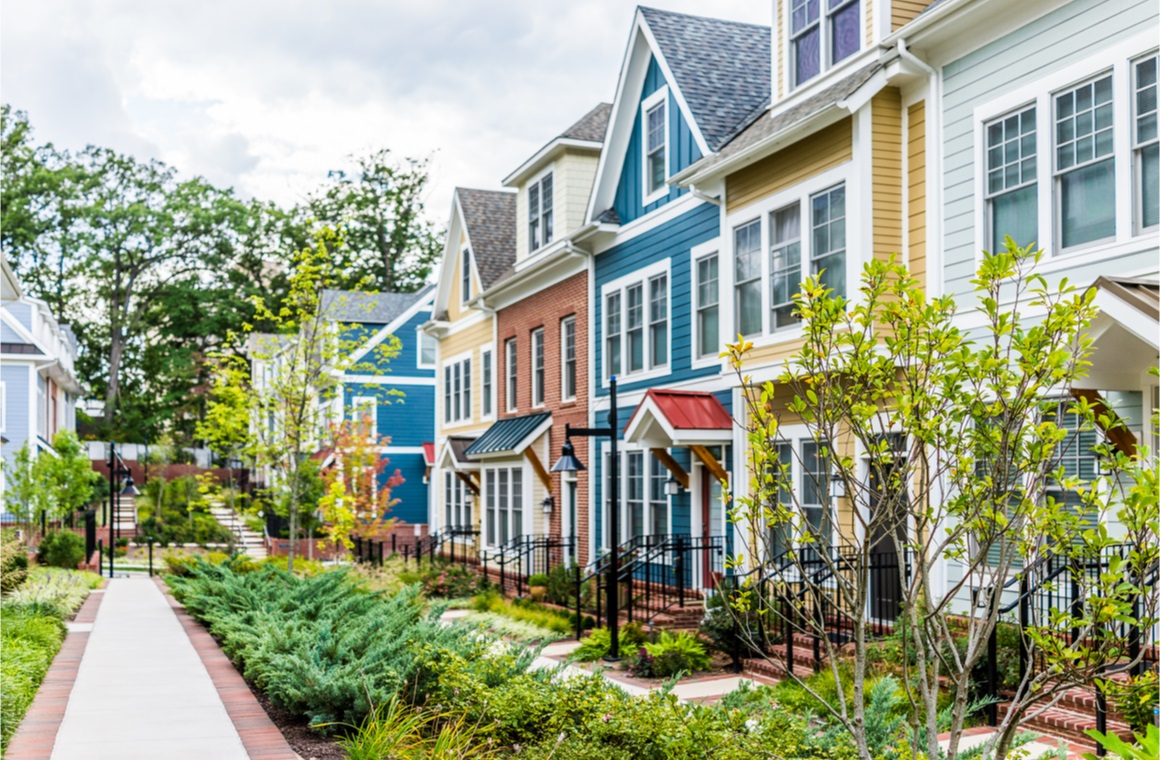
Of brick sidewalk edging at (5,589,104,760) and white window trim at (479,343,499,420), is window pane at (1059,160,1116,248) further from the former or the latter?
white window trim at (479,343,499,420)

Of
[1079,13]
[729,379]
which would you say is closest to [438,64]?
[729,379]

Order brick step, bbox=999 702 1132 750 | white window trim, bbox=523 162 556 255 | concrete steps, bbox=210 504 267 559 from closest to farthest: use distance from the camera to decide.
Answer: brick step, bbox=999 702 1132 750 → white window trim, bbox=523 162 556 255 → concrete steps, bbox=210 504 267 559

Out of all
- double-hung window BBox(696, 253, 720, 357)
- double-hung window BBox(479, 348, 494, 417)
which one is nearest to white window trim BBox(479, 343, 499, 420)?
double-hung window BBox(479, 348, 494, 417)

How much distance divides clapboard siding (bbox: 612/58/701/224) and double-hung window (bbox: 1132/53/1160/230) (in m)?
8.45

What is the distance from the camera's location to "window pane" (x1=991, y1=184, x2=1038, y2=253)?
38.5ft

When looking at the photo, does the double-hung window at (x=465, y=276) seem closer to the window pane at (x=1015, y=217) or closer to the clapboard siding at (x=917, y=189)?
the clapboard siding at (x=917, y=189)

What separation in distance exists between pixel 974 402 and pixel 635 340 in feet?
51.4

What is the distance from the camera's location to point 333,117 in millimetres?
54438

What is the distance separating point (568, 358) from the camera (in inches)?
928

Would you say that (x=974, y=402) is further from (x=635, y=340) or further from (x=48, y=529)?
(x=48, y=529)

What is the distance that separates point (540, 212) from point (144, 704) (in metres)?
16.5

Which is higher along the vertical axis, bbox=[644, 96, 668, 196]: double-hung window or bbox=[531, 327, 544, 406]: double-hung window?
bbox=[644, 96, 668, 196]: double-hung window

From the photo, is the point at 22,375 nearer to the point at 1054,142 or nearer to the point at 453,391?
the point at 453,391

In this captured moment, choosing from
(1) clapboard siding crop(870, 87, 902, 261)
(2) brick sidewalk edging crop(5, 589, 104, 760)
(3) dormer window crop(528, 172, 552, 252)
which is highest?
(3) dormer window crop(528, 172, 552, 252)
